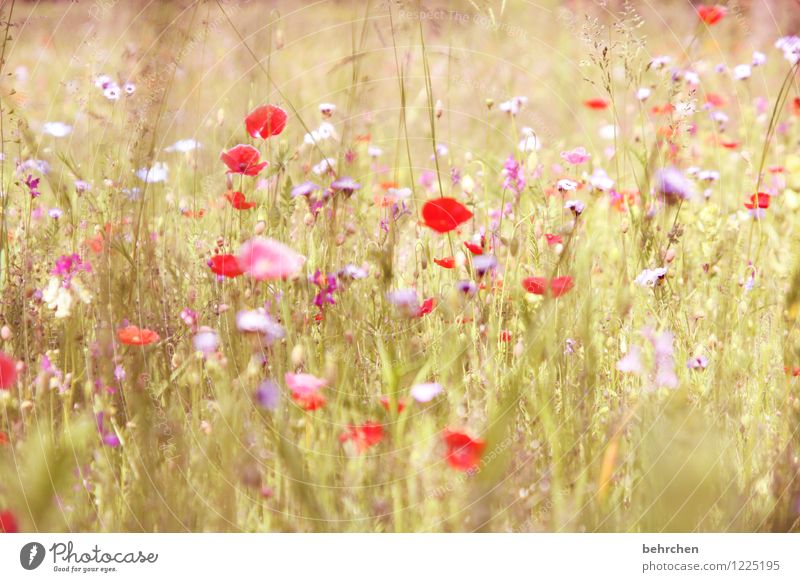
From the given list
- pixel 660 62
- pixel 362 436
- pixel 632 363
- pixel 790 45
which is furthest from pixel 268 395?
pixel 790 45

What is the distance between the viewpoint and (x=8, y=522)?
1506mm

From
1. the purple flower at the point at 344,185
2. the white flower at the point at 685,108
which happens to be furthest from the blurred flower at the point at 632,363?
the purple flower at the point at 344,185

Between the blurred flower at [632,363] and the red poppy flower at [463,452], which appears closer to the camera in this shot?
the red poppy flower at [463,452]

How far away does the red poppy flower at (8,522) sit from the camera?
150cm

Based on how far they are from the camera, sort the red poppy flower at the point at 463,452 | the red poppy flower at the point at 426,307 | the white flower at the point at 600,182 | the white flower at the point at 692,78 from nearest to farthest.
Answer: the red poppy flower at the point at 463,452, the red poppy flower at the point at 426,307, the white flower at the point at 600,182, the white flower at the point at 692,78

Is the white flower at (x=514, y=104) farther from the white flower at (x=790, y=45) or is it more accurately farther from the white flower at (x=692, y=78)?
the white flower at (x=790, y=45)

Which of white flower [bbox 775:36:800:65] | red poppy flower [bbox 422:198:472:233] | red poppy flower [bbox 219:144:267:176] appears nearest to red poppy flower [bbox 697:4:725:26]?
white flower [bbox 775:36:800:65]

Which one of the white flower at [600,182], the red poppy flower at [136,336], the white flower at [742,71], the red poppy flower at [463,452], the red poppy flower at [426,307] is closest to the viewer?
the red poppy flower at [463,452]

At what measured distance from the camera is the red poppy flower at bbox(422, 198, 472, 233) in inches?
66.9

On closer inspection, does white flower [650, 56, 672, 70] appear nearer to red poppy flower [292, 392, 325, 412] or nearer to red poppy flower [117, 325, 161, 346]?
red poppy flower [292, 392, 325, 412]

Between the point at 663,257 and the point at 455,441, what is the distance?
2.02ft

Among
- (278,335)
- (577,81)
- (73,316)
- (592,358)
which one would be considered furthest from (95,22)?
(577,81)

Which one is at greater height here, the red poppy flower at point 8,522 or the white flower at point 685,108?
the white flower at point 685,108

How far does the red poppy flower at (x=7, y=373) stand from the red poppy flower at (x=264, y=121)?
23.9 inches
